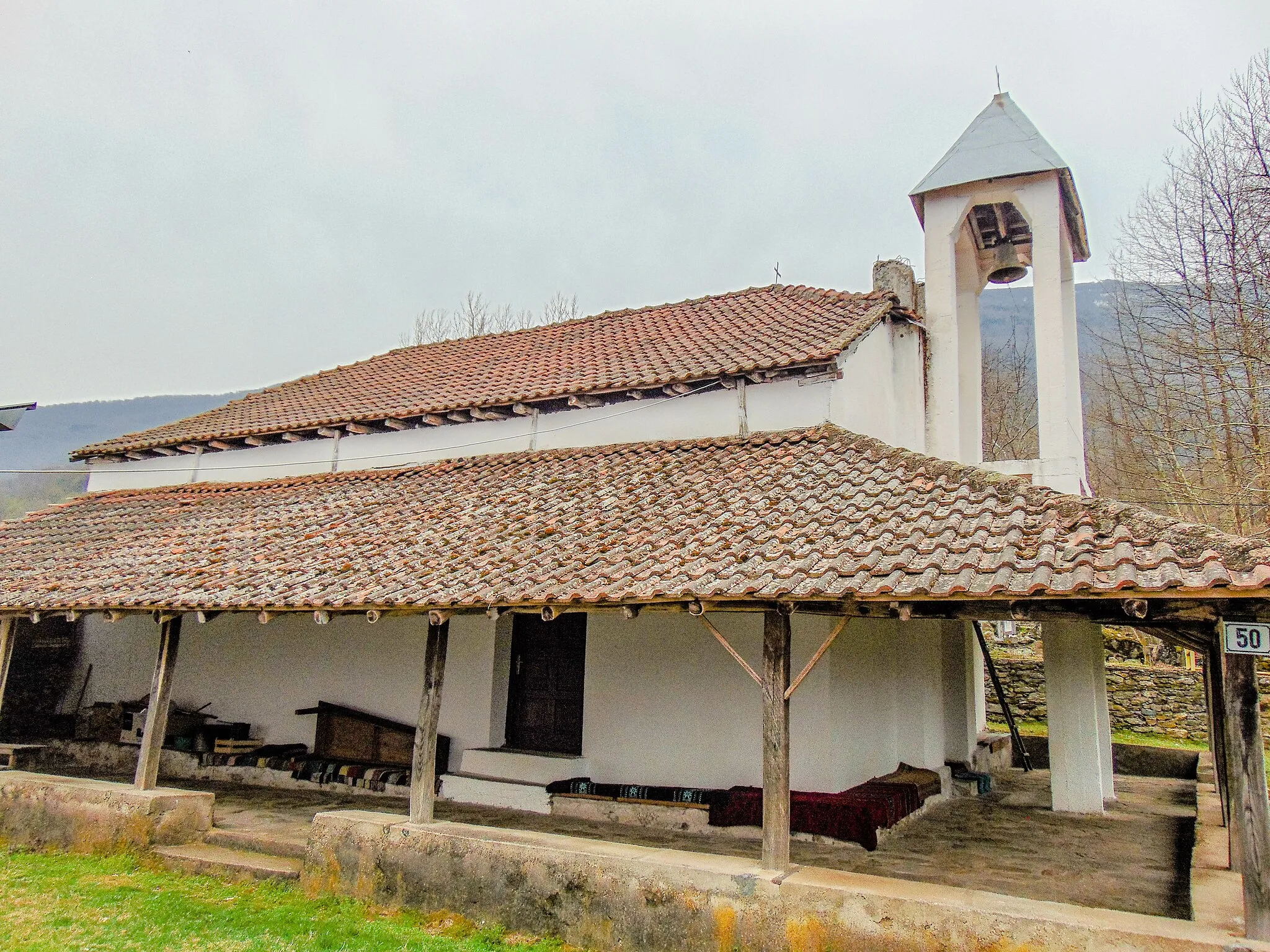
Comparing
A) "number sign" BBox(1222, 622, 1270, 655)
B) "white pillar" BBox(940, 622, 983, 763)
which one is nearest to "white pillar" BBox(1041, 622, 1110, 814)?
"white pillar" BBox(940, 622, 983, 763)

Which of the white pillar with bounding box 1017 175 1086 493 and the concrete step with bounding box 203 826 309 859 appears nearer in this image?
the concrete step with bounding box 203 826 309 859

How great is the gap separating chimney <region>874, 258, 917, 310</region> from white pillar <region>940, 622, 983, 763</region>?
4269 millimetres

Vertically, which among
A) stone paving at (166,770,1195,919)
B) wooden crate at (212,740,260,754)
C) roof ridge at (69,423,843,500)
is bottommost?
stone paving at (166,770,1195,919)

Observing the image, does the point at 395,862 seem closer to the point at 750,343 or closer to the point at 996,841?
the point at 996,841

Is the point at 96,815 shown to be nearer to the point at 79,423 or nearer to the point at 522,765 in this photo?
the point at 522,765

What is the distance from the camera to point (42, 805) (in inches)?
336

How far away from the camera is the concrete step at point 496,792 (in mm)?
8953

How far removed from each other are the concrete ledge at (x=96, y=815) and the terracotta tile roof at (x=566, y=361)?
5025 mm

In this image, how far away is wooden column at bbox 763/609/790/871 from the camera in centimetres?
575

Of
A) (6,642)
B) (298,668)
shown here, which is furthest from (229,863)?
(6,642)

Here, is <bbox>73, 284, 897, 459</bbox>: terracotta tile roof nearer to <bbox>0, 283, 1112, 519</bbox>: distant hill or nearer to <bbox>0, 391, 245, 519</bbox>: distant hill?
<bbox>0, 283, 1112, 519</bbox>: distant hill

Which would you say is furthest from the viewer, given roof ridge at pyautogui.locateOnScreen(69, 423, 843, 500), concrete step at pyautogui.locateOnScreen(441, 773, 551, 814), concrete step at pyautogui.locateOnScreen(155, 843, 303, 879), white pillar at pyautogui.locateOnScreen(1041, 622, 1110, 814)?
white pillar at pyautogui.locateOnScreen(1041, 622, 1110, 814)

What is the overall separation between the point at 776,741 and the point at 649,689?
3.11 metres

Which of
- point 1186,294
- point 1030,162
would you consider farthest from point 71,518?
point 1186,294
